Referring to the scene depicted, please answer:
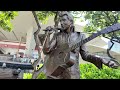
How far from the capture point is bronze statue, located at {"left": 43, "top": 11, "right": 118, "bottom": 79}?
1583 millimetres

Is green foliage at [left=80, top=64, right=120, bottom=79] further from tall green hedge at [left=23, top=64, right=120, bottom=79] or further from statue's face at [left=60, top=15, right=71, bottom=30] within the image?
statue's face at [left=60, top=15, right=71, bottom=30]

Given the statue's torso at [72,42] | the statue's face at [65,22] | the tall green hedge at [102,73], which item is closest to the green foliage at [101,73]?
the tall green hedge at [102,73]

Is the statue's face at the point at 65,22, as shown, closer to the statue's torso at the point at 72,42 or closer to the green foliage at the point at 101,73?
the statue's torso at the point at 72,42

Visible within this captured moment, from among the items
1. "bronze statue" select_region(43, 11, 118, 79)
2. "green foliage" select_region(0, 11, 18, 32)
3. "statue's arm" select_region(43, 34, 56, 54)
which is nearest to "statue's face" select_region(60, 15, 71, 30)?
"bronze statue" select_region(43, 11, 118, 79)

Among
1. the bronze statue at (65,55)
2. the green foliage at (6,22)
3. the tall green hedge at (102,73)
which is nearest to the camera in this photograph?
the bronze statue at (65,55)

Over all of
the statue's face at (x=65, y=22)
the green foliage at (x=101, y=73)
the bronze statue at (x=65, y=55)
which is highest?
the statue's face at (x=65, y=22)

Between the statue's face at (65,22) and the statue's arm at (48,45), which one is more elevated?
the statue's face at (65,22)

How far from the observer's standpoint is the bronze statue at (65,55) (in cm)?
158

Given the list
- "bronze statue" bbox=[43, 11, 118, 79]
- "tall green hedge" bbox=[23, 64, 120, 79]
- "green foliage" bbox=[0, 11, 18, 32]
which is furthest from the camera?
Answer: "green foliage" bbox=[0, 11, 18, 32]

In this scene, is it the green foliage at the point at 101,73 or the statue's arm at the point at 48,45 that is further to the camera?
the green foliage at the point at 101,73

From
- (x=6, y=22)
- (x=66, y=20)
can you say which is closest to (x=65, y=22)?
(x=66, y=20)

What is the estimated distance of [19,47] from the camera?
2744mm
